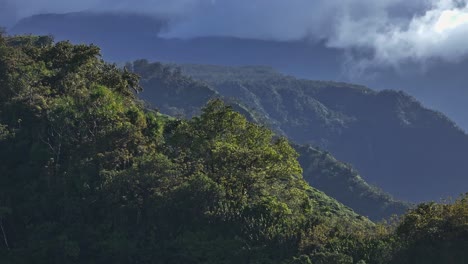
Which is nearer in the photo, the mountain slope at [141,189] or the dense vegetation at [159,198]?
the dense vegetation at [159,198]

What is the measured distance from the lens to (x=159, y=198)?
29312mm

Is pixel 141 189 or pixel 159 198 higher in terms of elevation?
pixel 141 189

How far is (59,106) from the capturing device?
116ft

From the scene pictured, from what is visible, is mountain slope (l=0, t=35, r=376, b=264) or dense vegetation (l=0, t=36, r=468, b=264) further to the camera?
mountain slope (l=0, t=35, r=376, b=264)

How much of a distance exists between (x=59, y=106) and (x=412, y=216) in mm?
21320

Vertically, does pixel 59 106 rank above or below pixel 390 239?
above

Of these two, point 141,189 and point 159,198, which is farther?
point 141,189

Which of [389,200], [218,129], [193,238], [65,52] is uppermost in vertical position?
[389,200]

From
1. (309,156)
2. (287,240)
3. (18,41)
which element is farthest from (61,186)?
(309,156)

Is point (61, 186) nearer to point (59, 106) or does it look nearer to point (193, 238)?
point (59, 106)

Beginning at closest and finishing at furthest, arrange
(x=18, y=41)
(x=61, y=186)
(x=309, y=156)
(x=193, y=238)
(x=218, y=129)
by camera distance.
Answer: (x=193, y=238), (x=61, y=186), (x=218, y=129), (x=18, y=41), (x=309, y=156)

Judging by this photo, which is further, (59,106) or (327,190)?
(327,190)

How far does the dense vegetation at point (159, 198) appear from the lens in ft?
84.1

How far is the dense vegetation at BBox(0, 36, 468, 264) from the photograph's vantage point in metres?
25.6
